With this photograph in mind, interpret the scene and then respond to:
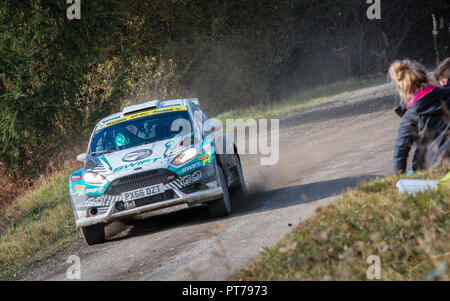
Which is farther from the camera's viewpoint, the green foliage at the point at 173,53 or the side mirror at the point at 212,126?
the green foliage at the point at 173,53

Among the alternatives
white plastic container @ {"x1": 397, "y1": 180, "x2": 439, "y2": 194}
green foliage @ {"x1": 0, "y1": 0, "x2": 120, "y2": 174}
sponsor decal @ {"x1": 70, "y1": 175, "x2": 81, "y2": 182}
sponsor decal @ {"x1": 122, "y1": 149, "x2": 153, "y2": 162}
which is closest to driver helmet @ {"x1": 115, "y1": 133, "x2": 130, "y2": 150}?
sponsor decal @ {"x1": 122, "y1": 149, "x2": 153, "y2": 162}

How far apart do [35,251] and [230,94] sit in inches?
1069

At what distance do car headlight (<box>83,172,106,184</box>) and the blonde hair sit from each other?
4371 mm

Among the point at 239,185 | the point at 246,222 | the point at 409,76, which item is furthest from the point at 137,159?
the point at 409,76

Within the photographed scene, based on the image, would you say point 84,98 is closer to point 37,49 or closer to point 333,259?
point 37,49

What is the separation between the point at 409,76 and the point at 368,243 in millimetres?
2544

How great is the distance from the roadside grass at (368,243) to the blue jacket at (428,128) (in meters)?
0.86

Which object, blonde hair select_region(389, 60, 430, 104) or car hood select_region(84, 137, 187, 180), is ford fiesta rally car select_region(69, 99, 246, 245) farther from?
blonde hair select_region(389, 60, 430, 104)

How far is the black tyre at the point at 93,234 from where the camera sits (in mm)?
9953

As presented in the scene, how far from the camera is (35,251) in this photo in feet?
35.2

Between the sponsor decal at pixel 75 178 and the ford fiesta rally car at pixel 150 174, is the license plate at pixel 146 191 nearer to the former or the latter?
the ford fiesta rally car at pixel 150 174

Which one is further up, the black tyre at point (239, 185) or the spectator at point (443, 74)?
the spectator at point (443, 74)

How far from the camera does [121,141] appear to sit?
1071 cm

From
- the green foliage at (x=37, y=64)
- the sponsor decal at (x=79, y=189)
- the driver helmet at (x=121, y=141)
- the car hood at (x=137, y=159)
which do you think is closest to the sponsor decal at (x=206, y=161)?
the car hood at (x=137, y=159)
